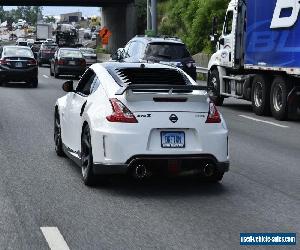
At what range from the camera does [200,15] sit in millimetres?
46594

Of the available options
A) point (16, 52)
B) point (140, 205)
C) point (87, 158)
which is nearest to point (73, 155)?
point (87, 158)

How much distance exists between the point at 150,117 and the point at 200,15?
128ft

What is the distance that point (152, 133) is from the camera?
8375mm

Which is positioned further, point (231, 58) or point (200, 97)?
point (231, 58)

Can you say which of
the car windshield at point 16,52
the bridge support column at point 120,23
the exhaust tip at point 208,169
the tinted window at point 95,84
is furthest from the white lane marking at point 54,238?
the bridge support column at point 120,23

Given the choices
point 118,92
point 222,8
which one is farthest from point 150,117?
point 222,8

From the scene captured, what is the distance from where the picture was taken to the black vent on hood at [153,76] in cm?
952

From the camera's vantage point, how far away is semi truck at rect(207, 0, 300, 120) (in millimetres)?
17844

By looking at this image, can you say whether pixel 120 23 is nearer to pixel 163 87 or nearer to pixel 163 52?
pixel 163 52

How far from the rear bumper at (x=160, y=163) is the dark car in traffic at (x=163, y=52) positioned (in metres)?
15.2

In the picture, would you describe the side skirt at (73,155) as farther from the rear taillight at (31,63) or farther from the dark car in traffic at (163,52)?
the rear taillight at (31,63)

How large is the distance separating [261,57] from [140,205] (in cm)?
1234

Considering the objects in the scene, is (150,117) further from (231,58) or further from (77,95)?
(231,58)

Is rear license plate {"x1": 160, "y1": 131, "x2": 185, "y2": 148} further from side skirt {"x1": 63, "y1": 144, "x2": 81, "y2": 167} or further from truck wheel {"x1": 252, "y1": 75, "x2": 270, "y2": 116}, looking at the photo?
truck wheel {"x1": 252, "y1": 75, "x2": 270, "y2": 116}
